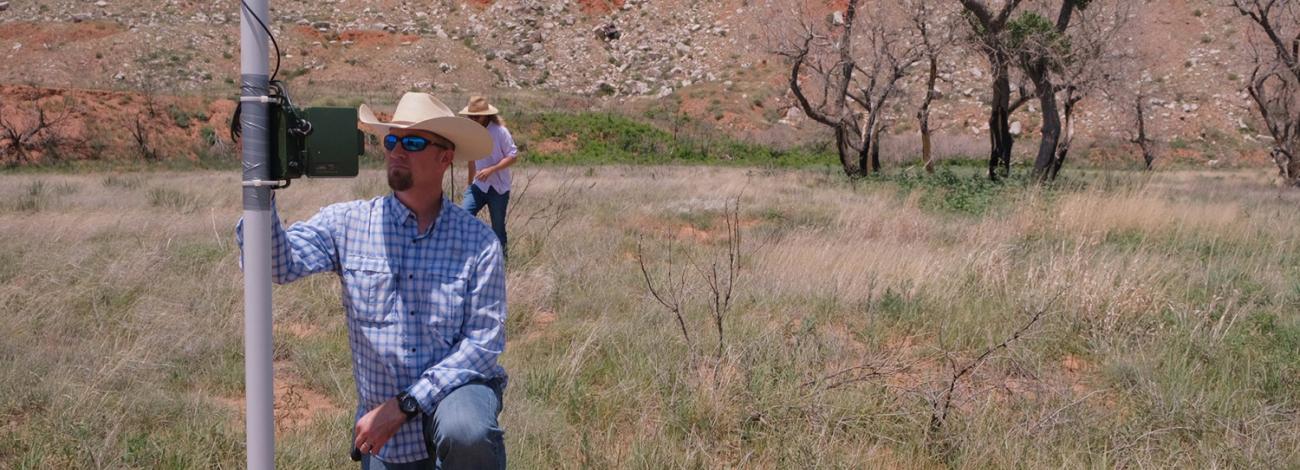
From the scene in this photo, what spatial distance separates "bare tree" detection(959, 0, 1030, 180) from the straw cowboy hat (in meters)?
14.6

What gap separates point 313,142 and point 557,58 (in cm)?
4323

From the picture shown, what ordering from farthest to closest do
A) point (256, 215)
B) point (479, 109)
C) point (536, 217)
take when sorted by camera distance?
point (536, 217)
point (479, 109)
point (256, 215)

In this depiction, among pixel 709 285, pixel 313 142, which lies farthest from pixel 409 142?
pixel 709 285

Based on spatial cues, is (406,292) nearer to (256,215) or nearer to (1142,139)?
(256,215)

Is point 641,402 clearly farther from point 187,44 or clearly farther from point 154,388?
point 187,44

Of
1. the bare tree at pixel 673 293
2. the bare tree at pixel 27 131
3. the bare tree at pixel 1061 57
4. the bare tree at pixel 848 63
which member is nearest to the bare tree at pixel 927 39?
the bare tree at pixel 848 63

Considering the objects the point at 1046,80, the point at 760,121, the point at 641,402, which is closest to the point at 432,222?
the point at 641,402

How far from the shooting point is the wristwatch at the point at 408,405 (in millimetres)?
2461

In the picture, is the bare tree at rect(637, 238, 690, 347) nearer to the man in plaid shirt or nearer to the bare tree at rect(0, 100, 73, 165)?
the man in plaid shirt

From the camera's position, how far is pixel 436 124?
2619 mm

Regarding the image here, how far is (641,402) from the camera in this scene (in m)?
4.48

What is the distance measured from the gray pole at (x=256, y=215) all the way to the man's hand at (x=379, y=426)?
29 cm

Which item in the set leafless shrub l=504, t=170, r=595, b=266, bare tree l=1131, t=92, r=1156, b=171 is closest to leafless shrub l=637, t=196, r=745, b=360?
leafless shrub l=504, t=170, r=595, b=266

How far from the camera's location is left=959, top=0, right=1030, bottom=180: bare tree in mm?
15945
